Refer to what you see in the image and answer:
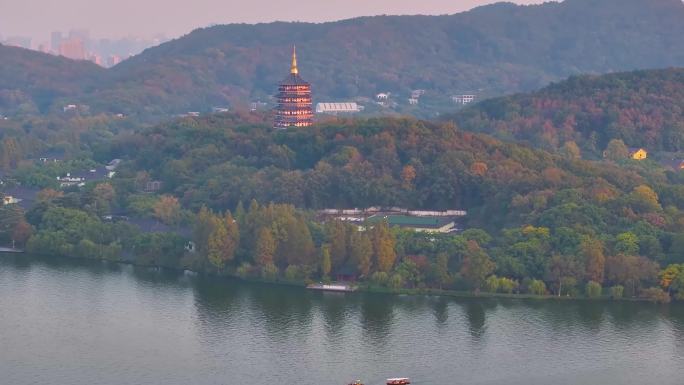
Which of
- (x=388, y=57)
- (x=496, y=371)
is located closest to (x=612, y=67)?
(x=388, y=57)

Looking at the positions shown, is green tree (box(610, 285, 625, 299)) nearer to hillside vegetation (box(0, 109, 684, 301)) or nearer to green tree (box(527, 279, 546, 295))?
hillside vegetation (box(0, 109, 684, 301))

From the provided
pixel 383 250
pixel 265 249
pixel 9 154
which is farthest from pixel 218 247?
pixel 9 154

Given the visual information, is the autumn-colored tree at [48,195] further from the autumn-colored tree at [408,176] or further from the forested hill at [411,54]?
the forested hill at [411,54]

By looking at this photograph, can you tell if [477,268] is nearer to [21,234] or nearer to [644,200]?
[644,200]

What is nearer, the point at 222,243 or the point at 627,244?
the point at 627,244

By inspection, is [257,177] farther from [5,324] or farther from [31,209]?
[5,324]

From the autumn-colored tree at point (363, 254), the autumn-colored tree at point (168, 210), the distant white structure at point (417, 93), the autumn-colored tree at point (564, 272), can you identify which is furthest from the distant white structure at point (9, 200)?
the distant white structure at point (417, 93)

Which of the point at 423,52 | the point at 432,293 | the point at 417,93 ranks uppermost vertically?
the point at 423,52

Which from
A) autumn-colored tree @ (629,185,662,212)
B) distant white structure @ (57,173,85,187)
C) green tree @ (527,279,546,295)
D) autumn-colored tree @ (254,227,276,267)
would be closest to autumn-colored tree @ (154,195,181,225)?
autumn-colored tree @ (254,227,276,267)
